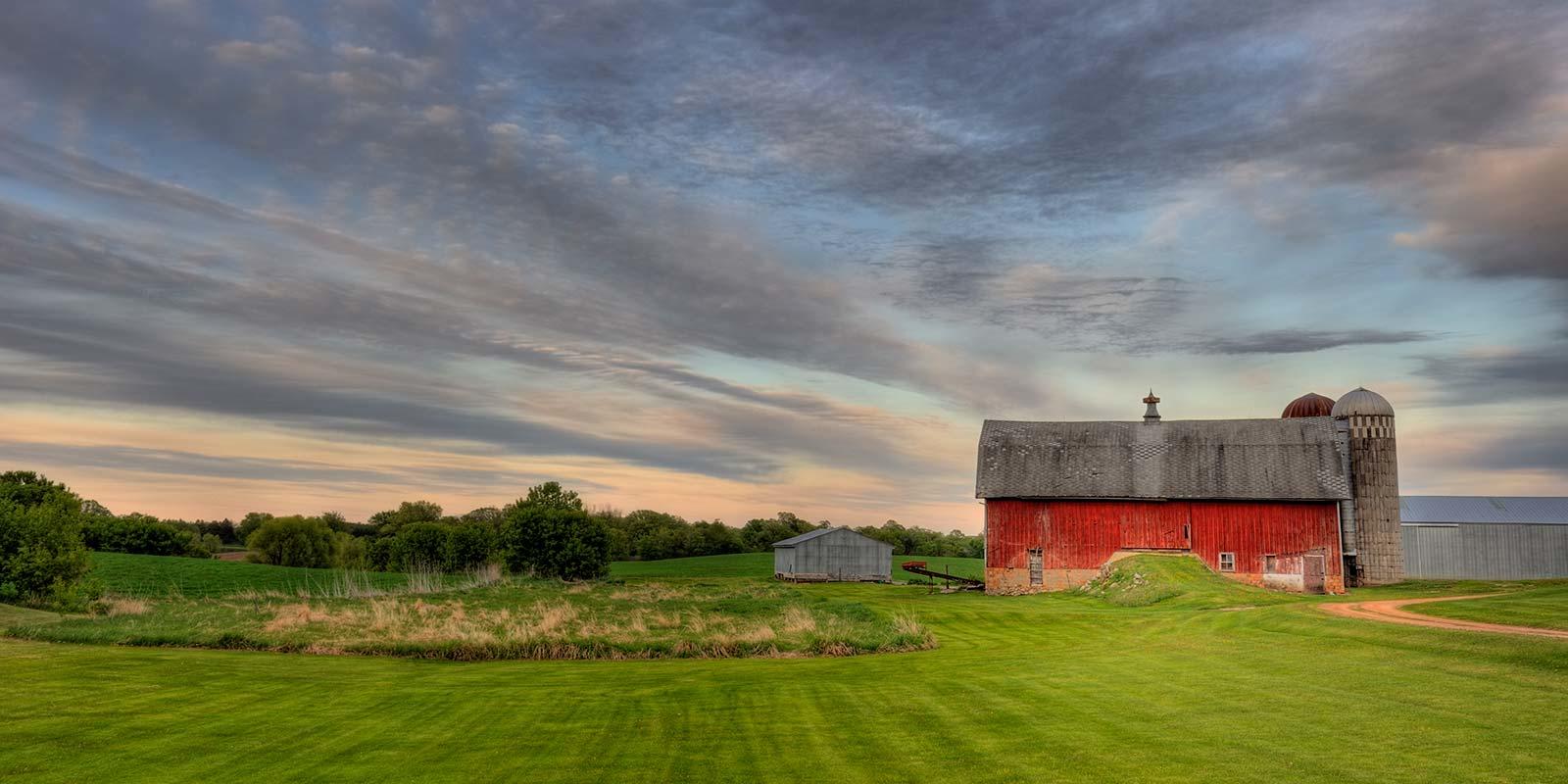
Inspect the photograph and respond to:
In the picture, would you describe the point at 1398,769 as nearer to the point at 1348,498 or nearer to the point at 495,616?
the point at 495,616

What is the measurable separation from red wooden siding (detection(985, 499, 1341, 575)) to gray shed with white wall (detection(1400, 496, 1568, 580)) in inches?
645

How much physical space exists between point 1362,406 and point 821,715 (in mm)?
53556

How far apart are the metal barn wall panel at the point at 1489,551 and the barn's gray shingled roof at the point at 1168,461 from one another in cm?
1437

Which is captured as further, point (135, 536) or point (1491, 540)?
point (135, 536)

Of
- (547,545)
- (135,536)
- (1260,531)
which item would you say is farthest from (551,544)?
(135,536)

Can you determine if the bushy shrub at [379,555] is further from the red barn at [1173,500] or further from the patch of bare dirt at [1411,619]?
the patch of bare dirt at [1411,619]

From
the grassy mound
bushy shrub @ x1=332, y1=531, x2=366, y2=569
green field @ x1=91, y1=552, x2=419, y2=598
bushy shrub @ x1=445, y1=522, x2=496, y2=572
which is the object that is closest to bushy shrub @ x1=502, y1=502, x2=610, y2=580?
green field @ x1=91, y1=552, x2=419, y2=598

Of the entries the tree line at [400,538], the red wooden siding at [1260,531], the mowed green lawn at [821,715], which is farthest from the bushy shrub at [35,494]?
the red wooden siding at [1260,531]

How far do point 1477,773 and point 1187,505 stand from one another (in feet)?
145

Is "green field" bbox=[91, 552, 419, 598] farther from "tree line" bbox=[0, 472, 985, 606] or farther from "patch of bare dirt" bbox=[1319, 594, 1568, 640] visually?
"patch of bare dirt" bbox=[1319, 594, 1568, 640]

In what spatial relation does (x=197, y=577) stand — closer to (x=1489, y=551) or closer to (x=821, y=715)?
(x=821, y=715)

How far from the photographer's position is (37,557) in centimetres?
3155

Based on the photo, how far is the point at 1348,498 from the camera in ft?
162

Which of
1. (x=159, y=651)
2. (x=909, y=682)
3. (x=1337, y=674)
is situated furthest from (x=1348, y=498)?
(x=159, y=651)
